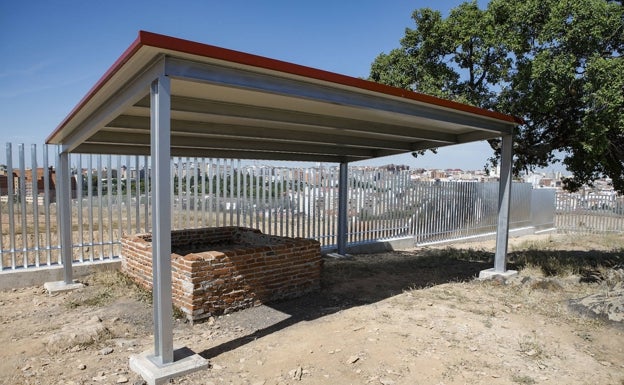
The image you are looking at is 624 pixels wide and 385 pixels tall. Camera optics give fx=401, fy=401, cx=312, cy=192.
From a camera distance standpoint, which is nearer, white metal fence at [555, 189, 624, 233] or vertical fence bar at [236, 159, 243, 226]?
vertical fence bar at [236, 159, 243, 226]

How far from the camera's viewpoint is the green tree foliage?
705cm

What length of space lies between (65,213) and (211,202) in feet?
8.70

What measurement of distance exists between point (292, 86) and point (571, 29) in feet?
20.2

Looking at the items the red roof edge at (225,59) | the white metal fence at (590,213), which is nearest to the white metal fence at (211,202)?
the red roof edge at (225,59)

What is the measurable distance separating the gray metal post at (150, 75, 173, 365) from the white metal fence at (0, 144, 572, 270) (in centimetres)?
420

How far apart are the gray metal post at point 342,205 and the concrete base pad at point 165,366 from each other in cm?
633

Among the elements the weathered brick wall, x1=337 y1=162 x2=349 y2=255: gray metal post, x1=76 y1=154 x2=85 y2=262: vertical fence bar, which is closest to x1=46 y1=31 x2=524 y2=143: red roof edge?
x1=76 y1=154 x2=85 y2=262: vertical fence bar

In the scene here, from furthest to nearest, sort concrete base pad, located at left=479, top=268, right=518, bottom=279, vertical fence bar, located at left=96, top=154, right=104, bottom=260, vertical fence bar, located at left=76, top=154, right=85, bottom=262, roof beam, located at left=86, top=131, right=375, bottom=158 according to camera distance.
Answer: concrete base pad, located at left=479, top=268, right=518, bottom=279 → vertical fence bar, located at left=96, top=154, right=104, bottom=260 → vertical fence bar, located at left=76, top=154, right=85, bottom=262 → roof beam, located at left=86, top=131, right=375, bottom=158

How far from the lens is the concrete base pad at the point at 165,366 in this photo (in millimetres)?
3666

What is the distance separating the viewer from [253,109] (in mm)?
A: 5504

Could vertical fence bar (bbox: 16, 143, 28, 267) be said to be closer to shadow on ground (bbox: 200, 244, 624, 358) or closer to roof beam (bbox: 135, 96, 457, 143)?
roof beam (bbox: 135, 96, 457, 143)

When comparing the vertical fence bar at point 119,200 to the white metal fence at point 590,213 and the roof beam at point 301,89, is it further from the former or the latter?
the white metal fence at point 590,213

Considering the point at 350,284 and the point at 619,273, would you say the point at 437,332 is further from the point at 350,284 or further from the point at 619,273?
the point at 619,273

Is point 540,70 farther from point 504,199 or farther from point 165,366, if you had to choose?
point 165,366
